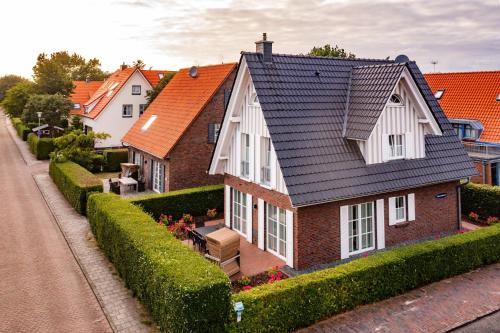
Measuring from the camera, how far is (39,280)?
1437 cm

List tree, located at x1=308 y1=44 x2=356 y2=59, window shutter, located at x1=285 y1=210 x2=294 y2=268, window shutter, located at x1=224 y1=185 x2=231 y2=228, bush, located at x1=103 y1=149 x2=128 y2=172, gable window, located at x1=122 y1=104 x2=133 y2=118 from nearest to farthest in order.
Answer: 1. window shutter, located at x1=285 y1=210 x2=294 y2=268
2. window shutter, located at x1=224 y1=185 x2=231 y2=228
3. bush, located at x1=103 y1=149 x2=128 y2=172
4. tree, located at x1=308 y1=44 x2=356 y2=59
5. gable window, located at x1=122 y1=104 x2=133 y2=118

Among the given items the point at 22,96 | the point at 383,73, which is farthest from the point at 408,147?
the point at 22,96

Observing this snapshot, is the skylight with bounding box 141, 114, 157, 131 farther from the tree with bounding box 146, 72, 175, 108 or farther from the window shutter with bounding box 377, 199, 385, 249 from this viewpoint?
the window shutter with bounding box 377, 199, 385, 249

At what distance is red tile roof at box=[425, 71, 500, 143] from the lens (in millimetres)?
28359

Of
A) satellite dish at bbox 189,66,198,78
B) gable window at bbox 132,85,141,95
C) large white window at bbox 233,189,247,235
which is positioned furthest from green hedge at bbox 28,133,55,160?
large white window at bbox 233,189,247,235

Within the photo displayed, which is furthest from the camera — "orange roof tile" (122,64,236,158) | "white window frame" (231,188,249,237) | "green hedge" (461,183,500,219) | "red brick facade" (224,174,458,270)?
"orange roof tile" (122,64,236,158)

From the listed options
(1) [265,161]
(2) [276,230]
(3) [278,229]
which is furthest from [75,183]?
(3) [278,229]

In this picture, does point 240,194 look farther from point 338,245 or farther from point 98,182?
point 98,182

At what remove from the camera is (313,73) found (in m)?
18.0

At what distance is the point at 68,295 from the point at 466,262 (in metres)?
14.3

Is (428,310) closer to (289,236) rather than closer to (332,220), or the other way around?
(332,220)

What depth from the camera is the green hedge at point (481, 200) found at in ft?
67.1

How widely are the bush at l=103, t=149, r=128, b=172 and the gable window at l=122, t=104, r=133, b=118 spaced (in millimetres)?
10102

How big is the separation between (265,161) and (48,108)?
1568 inches
